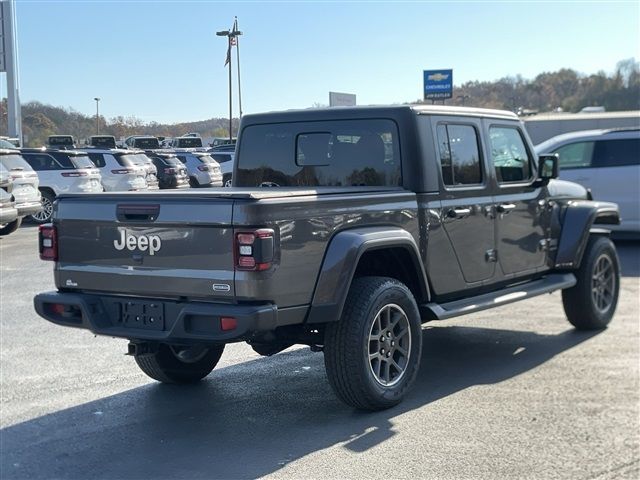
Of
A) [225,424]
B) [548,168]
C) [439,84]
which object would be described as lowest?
[225,424]

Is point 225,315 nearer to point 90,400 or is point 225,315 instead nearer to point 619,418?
point 90,400

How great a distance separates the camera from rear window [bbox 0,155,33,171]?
15609 millimetres

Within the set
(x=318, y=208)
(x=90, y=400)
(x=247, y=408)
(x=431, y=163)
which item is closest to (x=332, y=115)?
(x=431, y=163)

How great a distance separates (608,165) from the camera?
13727 mm

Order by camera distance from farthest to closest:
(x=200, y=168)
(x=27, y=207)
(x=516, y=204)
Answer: (x=200, y=168), (x=27, y=207), (x=516, y=204)

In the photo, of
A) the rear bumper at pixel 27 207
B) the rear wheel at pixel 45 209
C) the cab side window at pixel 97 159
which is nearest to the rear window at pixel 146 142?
the cab side window at pixel 97 159

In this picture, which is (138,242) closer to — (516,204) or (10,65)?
(516,204)

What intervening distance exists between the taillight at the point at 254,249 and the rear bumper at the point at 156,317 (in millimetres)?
242

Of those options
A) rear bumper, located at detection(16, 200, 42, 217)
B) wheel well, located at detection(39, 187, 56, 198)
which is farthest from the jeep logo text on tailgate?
wheel well, located at detection(39, 187, 56, 198)

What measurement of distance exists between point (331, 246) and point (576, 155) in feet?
32.9

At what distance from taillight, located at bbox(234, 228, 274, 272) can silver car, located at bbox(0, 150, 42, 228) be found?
12214mm

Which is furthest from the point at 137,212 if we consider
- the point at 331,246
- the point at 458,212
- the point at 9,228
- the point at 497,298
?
the point at 9,228

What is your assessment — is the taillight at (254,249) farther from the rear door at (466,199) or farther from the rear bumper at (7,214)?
the rear bumper at (7,214)

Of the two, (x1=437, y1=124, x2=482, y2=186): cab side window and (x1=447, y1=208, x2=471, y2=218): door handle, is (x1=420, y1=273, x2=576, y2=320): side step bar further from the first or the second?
(x1=437, y1=124, x2=482, y2=186): cab side window
